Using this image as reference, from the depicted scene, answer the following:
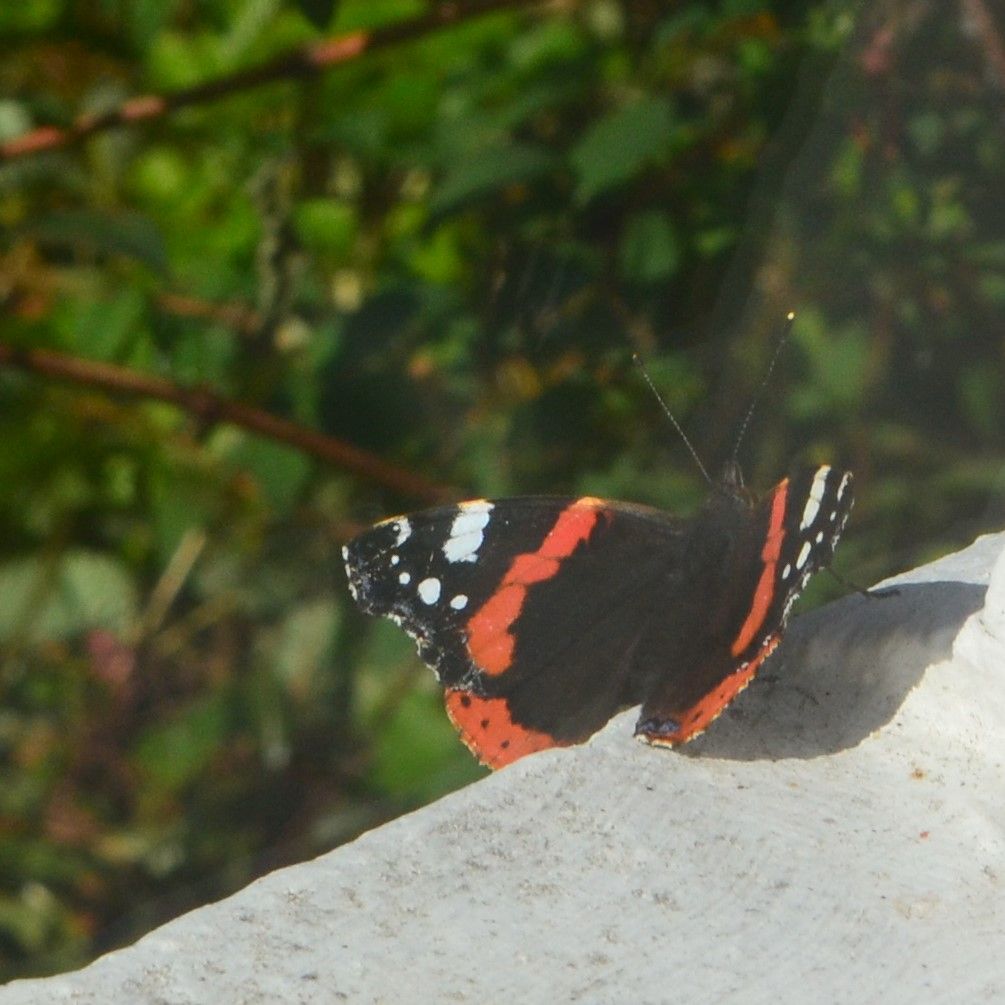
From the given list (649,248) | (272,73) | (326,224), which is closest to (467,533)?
(272,73)

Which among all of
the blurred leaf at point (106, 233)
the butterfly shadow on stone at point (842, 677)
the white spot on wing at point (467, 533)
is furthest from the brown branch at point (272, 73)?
the butterfly shadow on stone at point (842, 677)

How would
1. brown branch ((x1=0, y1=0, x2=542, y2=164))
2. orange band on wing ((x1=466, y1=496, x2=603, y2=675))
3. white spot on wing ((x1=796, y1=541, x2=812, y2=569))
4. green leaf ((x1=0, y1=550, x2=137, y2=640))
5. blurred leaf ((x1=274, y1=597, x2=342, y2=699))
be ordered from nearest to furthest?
white spot on wing ((x1=796, y1=541, x2=812, y2=569)) → orange band on wing ((x1=466, y1=496, x2=603, y2=675)) → brown branch ((x1=0, y1=0, x2=542, y2=164)) → blurred leaf ((x1=274, y1=597, x2=342, y2=699)) → green leaf ((x1=0, y1=550, x2=137, y2=640))

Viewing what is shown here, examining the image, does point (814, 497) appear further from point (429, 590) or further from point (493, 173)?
point (493, 173)

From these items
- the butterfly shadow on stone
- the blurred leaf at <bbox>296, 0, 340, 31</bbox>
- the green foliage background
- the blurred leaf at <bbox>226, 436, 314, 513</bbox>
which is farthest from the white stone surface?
the blurred leaf at <bbox>226, 436, 314, 513</bbox>

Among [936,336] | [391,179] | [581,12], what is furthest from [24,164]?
[936,336]

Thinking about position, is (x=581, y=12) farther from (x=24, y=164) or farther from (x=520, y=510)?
(x=520, y=510)

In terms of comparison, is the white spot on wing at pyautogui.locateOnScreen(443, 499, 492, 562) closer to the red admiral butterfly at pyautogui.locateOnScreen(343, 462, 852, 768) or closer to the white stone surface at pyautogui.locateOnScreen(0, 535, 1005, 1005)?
the red admiral butterfly at pyautogui.locateOnScreen(343, 462, 852, 768)
